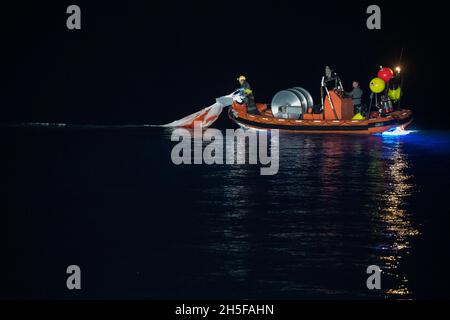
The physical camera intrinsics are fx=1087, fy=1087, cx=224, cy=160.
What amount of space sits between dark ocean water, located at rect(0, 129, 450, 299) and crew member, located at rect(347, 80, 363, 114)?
6.14 meters

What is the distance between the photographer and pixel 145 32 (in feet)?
252

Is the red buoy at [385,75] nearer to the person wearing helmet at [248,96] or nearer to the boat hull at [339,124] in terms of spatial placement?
the boat hull at [339,124]

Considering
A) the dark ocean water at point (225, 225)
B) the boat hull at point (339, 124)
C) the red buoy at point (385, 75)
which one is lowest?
the dark ocean water at point (225, 225)

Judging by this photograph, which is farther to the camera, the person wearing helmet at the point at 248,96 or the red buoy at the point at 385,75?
the person wearing helmet at the point at 248,96

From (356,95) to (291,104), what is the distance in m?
2.72

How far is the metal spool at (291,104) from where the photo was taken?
45.1 meters

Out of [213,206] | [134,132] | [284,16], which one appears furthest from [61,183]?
[284,16]

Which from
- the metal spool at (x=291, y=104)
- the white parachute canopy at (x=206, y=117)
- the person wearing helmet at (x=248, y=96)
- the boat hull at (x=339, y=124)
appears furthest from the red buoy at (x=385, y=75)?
the white parachute canopy at (x=206, y=117)

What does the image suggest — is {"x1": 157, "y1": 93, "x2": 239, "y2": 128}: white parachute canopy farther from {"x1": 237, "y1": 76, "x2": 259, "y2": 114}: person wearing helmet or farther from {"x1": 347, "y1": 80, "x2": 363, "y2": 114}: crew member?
{"x1": 347, "y1": 80, "x2": 363, "y2": 114}: crew member

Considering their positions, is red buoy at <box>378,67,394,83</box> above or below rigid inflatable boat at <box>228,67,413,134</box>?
above

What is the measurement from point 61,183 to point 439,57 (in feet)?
142

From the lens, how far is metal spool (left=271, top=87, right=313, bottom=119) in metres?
45.1

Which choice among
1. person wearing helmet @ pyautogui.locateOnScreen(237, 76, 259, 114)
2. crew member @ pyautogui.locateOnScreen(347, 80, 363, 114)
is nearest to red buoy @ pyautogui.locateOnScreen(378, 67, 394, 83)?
crew member @ pyautogui.locateOnScreen(347, 80, 363, 114)

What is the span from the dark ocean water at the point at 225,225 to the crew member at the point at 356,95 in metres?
6.14
